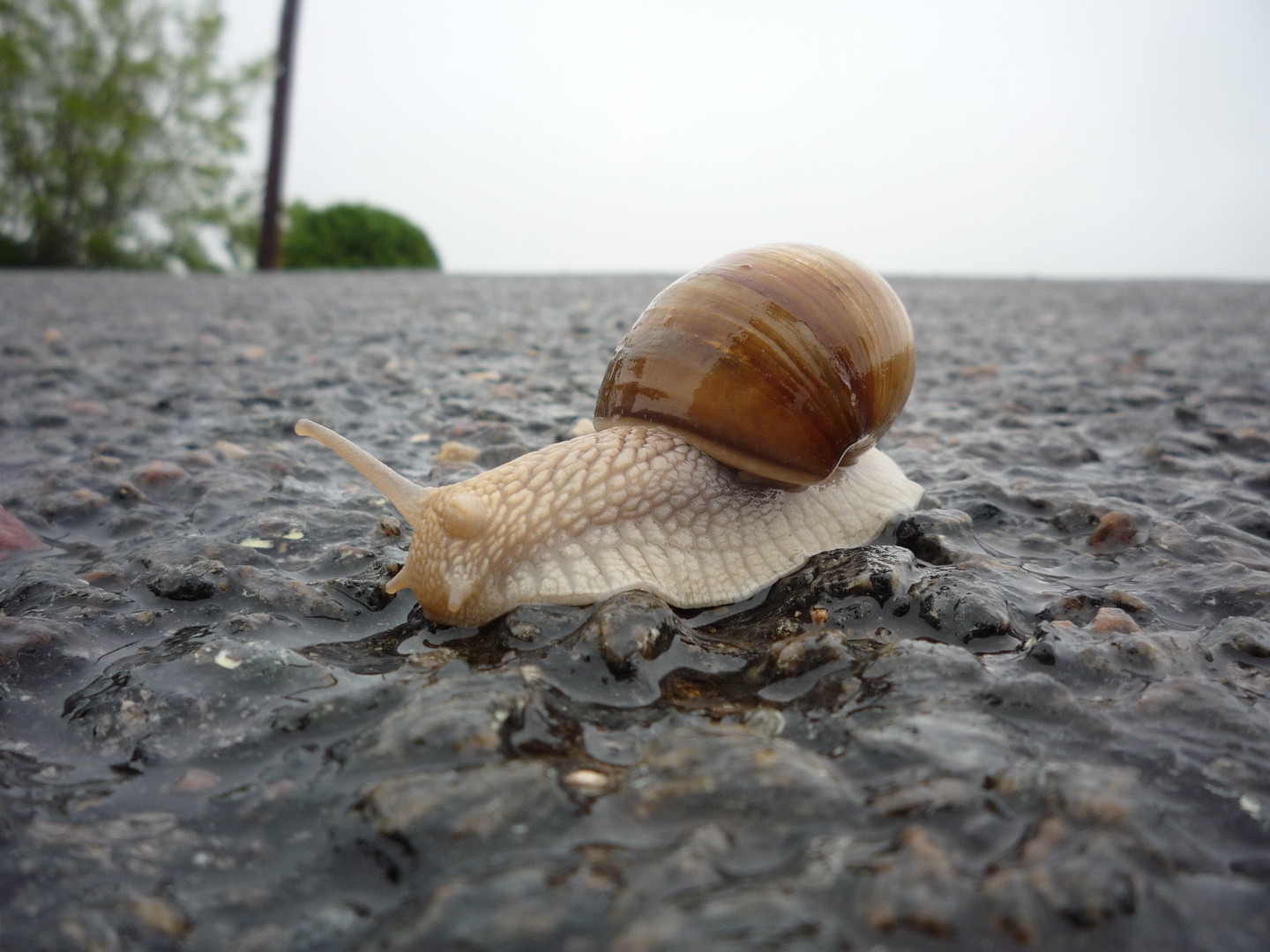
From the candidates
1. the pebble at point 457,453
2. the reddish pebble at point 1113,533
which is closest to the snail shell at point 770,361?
the reddish pebble at point 1113,533

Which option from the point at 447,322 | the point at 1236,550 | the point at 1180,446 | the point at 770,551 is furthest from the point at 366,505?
the point at 447,322

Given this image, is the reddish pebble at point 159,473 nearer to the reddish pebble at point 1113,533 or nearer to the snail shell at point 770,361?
the snail shell at point 770,361

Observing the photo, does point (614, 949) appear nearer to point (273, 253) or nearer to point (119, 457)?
point (119, 457)

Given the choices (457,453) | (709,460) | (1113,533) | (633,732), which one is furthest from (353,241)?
(633,732)

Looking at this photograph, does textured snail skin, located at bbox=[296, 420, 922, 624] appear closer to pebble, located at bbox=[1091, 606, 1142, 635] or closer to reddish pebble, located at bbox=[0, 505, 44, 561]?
pebble, located at bbox=[1091, 606, 1142, 635]

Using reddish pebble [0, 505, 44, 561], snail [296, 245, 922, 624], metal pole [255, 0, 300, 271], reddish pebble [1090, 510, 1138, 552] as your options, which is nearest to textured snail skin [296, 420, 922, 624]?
snail [296, 245, 922, 624]

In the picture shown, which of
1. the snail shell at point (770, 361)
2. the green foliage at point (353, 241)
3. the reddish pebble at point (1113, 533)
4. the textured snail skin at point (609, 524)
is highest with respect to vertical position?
the snail shell at point (770, 361)

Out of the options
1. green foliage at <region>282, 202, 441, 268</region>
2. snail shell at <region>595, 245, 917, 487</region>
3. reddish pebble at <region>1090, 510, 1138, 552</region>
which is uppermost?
snail shell at <region>595, 245, 917, 487</region>
